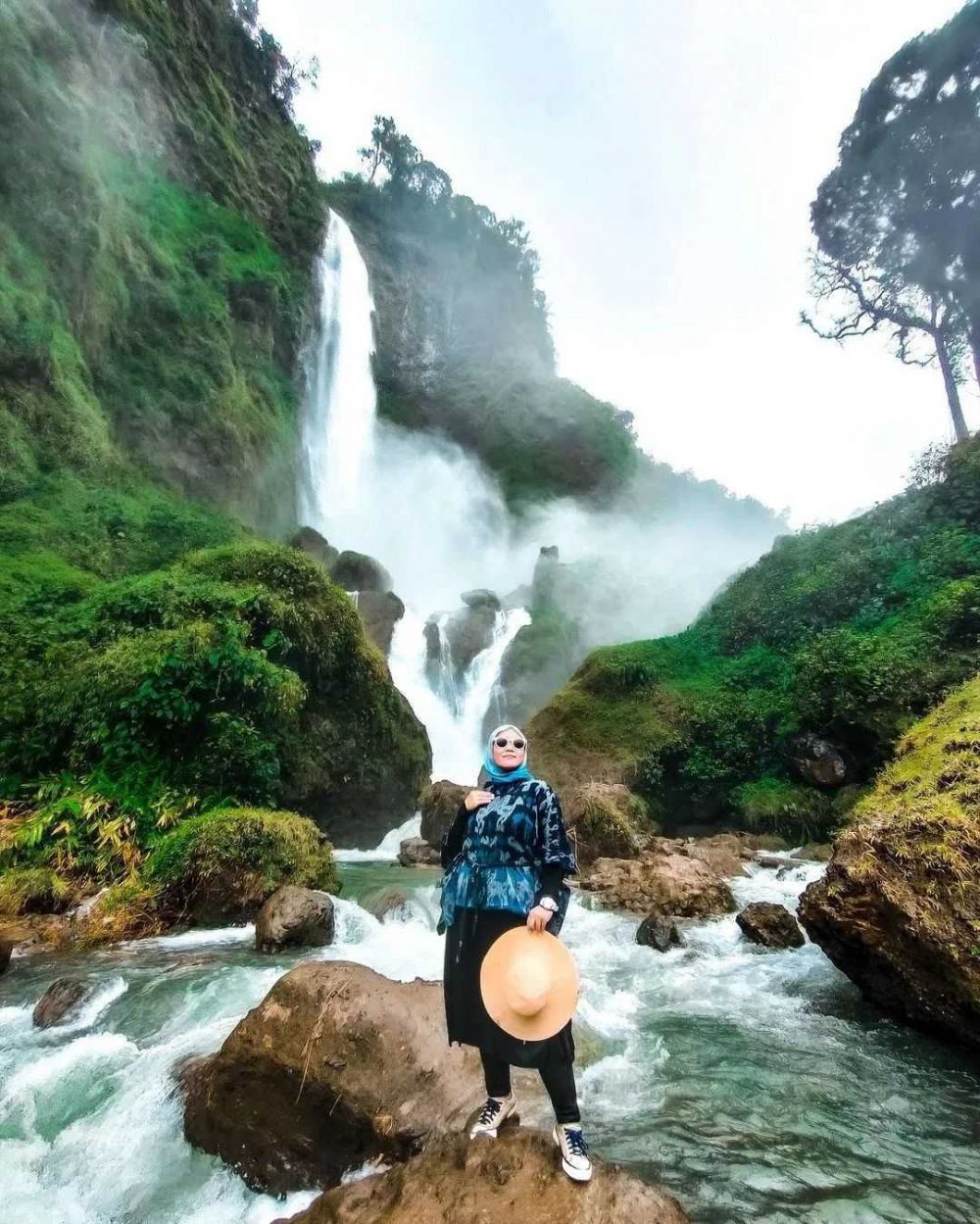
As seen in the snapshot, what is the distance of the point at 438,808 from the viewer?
13.7m

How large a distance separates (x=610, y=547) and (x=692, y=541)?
1016cm

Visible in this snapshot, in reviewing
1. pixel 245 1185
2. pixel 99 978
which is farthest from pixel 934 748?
pixel 99 978

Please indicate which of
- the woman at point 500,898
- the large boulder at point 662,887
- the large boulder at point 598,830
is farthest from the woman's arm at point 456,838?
the large boulder at point 598,830

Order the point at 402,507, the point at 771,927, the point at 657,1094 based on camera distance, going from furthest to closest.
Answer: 1. the point at 402,507
2. the point at 771,927
3. the point at 657,1094

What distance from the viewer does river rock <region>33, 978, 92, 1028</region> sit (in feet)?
15.3

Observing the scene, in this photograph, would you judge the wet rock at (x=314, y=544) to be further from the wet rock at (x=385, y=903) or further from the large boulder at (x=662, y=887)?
the large boulder at (x=662, y=887)

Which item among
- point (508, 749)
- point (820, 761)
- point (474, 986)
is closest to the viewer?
point (474, 986)

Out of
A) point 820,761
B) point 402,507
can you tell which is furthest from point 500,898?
point 402,507

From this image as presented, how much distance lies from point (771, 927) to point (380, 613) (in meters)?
20.3

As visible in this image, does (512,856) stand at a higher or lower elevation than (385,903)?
higher

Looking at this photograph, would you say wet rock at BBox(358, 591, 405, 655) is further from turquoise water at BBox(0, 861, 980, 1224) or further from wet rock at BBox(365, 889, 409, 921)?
turquoise water at BBox(0, 861, 980, 1224)

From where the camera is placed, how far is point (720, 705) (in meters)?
16.2

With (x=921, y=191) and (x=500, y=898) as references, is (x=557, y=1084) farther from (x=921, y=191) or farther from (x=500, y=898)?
(x=921, y=191)

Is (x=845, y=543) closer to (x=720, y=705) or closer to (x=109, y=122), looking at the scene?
(x=720, y=705)
